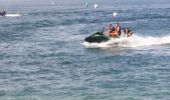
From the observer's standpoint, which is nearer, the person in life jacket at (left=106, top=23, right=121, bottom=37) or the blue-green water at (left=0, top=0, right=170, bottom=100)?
the blue-green water at (left=0, top=0, right=170, bottom=100)

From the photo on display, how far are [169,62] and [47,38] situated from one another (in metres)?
23.1

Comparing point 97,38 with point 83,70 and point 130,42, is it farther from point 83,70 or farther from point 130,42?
point 83,70

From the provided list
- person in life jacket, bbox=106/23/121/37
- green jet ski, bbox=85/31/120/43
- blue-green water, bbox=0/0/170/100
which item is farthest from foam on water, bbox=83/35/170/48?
person in life jacket, bbox=106/23/121/37

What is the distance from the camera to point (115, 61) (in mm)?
38531

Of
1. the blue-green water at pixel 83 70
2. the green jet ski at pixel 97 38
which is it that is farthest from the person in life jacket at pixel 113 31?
the blue-green water at pixel 83 70

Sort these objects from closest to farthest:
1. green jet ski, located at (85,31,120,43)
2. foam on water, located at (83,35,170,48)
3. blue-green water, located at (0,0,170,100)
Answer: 1. blue-green water, located at (0,0,170,100)
2. green jet ski, located at (85,31,120,43)
3. foam on water, located at (83,35,170,48)

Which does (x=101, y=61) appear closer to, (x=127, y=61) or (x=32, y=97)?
(x=127, y=61)

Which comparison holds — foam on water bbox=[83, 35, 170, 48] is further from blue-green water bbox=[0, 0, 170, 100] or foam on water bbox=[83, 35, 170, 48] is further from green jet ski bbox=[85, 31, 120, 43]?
green jet ski bbox=[85, 31, 120, 43]

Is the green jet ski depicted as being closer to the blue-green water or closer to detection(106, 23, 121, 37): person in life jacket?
detection(106, 23, 121, 37): person in life jacket

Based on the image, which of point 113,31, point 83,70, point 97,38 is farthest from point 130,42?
point 83,70

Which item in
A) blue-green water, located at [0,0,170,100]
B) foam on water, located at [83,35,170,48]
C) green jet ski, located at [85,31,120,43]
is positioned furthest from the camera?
foam on water, located at [83,35,170,48]

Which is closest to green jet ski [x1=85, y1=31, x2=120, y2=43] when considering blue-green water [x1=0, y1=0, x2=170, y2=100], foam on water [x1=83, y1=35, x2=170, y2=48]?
foam on water [x1=83, y1=35, x2=170, y2=48]

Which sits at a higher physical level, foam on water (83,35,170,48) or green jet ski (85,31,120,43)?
green jet ski (85,31,120,43)

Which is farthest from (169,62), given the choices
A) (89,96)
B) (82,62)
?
(89,96)
